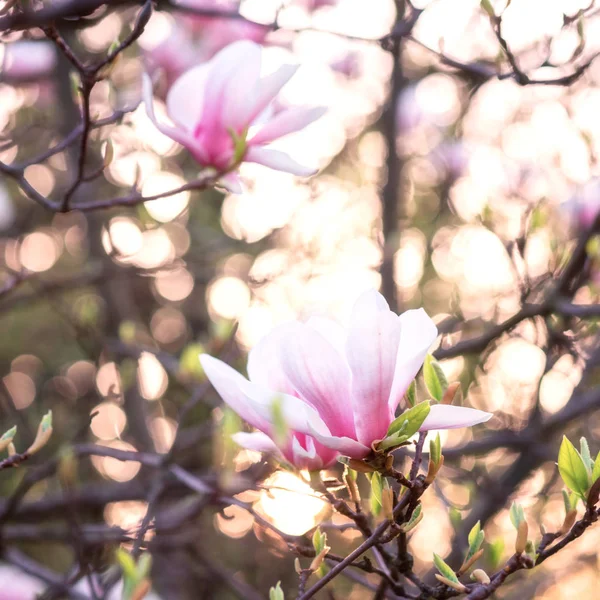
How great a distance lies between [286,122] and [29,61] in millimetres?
1498

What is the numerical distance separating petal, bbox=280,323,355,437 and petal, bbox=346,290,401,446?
0.02 m

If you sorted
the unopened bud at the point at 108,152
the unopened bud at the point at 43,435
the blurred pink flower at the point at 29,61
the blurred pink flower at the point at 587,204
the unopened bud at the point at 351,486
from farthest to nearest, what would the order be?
the blurred pink flower at the point at 29,61, the blurred pink flower at the point at 587,204, the unopened bud at the point at 108,152, the unopened bud at the point at 43,435, the unopened bud at the point at 351,486

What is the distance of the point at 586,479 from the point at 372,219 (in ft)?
9.35

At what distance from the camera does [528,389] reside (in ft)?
9.18

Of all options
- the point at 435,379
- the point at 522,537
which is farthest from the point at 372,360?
the point at 522,537

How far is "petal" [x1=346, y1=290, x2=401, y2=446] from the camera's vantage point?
76 centimetres

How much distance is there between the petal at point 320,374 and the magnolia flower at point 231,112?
0.48 m

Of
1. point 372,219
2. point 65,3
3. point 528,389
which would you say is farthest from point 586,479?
point 372,219

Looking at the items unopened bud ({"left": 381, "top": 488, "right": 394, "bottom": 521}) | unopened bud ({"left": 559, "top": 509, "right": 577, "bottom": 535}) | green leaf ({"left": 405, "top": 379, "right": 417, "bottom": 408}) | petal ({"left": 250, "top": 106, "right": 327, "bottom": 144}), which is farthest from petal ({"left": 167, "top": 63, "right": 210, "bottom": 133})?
unopened bud ({"left": 559, "top": 509, "right": 577, "bottom": 535})

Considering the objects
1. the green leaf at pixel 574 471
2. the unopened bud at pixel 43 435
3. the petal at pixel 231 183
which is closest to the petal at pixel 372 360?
the green leaf at pixel 574 471

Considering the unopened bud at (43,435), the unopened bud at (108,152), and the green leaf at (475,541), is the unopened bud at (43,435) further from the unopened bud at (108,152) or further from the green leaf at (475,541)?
the green leaf at (475,541)

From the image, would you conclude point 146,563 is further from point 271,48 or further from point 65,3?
point 271,48

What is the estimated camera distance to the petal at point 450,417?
76 cm

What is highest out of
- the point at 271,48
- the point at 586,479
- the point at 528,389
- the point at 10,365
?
the point at 586,479
